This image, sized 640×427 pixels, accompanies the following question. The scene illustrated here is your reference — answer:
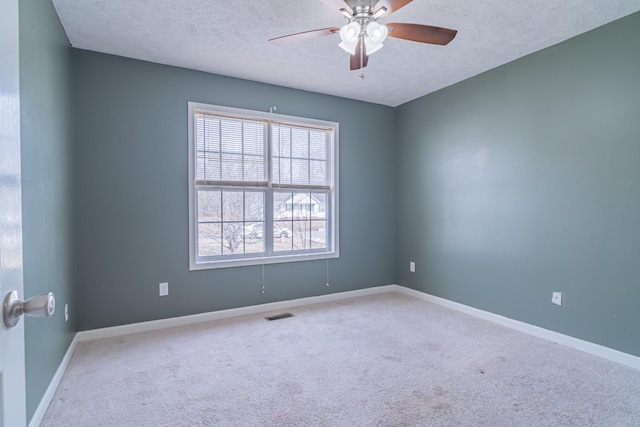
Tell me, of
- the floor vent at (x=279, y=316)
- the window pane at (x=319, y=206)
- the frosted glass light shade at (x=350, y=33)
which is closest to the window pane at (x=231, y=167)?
the window pane at (x=319, y=206)

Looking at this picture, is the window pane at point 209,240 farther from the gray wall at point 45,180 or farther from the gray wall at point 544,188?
the gray wall at point 544,188

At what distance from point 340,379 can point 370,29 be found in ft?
7.55

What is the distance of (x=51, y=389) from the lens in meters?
2.05

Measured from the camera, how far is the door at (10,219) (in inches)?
25.0

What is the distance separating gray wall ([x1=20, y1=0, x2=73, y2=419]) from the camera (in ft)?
5.70

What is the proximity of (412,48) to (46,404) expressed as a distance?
3685 mm

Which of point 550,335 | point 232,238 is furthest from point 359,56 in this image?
point 550,335

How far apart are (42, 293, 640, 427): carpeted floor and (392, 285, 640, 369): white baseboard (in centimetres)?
8

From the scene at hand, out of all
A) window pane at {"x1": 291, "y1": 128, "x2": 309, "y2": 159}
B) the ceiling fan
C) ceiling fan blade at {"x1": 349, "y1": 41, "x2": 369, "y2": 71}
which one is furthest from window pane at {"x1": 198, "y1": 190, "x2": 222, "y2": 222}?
ceiling fan blade at {"x1": 349, "y1": 41, "x2": 369, "y2": 71}

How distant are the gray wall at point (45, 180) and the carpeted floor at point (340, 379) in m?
0.34

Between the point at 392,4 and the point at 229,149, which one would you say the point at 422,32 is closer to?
the point at 392,4

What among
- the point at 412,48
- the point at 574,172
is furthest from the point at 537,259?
the point at 412,48

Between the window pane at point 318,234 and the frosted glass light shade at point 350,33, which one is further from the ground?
the frosted glass light shade at point 350,33

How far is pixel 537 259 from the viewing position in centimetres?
306
